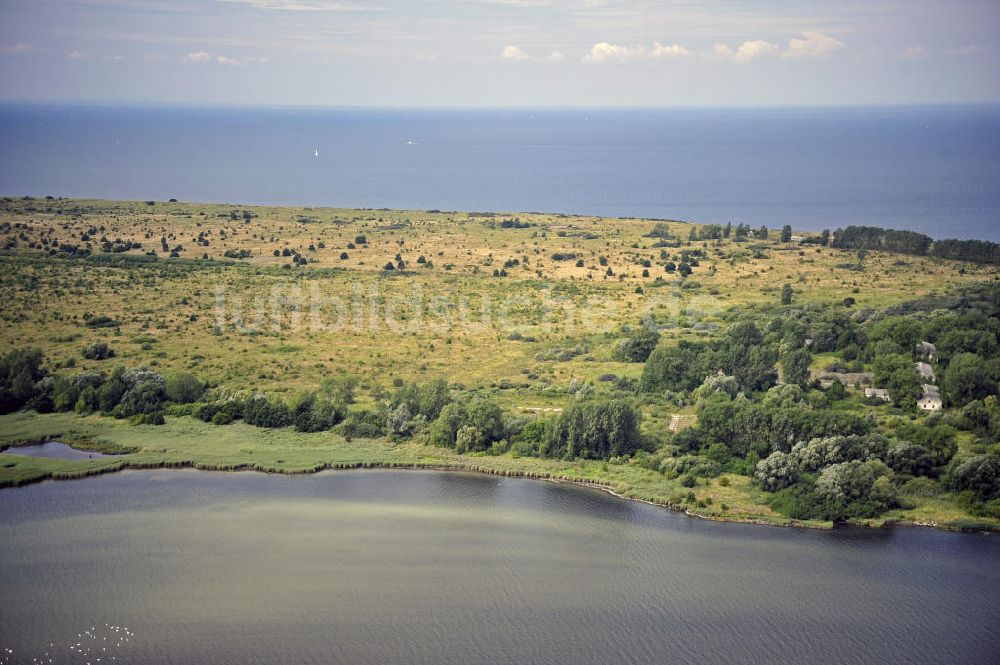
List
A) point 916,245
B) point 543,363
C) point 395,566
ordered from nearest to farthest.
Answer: point 395,566
point 543,363
point 916,245

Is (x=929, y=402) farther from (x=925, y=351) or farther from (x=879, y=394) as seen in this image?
(x=925, y=351)

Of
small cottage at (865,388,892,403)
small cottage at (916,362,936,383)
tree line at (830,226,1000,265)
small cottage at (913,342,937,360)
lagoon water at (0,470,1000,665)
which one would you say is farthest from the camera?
tree line at (830,226,1000,265)

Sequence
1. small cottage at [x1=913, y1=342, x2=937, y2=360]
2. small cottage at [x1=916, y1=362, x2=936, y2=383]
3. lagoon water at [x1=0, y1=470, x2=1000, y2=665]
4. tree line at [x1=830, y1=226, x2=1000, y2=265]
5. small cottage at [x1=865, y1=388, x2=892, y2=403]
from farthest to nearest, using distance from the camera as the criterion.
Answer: tree line at [x1=830, y1=226, x2=1000, y2=265] < small cottage at [x1=913, y1=342, x2=937, y2=360] < small cottage at [x1=916, y1=362, x2=936, y2=383] < small cottage at [x1=865, y1=388, x2=892, y2=403] < lagoon water at [x1=0, y1=470, x2=1000, y2=665]

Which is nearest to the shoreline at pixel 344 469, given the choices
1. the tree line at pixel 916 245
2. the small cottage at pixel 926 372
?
the small cottage at pixel 926 372

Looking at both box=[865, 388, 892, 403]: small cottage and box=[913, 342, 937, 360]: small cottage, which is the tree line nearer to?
box=[913, 342, 937, 360]: small cottage

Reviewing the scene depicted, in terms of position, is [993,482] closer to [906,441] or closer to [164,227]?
[906,441]

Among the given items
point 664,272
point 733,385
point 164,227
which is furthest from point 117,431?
point 164,227

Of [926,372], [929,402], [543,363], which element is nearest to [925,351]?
[926,372]

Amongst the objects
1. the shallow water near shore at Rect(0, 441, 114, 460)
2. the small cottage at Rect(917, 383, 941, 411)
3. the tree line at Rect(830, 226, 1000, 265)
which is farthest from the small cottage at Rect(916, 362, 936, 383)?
the shallow water near shore at Rect(0, 441, 114, 460)
